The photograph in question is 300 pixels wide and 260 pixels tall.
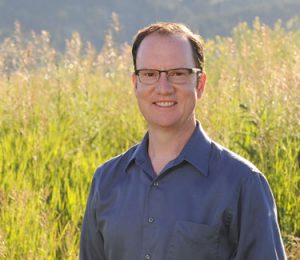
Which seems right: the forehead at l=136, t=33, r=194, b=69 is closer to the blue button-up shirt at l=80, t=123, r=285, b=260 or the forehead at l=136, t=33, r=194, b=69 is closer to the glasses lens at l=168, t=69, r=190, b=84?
the glasses lens at l=168, t=69, r=190, b=84

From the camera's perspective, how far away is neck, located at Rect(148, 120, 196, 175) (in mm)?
2996

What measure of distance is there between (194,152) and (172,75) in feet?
0.83

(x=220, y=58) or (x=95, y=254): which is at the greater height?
(x=220, y=58)

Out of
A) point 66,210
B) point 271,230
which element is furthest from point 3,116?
point 271,230

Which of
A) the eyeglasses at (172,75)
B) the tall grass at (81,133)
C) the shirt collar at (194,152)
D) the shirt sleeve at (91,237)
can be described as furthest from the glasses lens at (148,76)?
the tall grass at (81,133)

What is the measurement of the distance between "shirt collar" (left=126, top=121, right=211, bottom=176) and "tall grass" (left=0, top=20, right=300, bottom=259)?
1.25 metres

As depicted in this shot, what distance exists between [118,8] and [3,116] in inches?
894

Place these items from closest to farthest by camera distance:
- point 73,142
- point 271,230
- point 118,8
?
point 271,230
point 73,142
point 118,8

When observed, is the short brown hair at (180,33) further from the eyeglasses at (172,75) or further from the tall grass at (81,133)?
the tall grass at (81,133)

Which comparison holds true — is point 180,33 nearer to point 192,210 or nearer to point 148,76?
point 148,76

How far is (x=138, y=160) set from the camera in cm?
304

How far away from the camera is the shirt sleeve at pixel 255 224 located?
9.20 ft

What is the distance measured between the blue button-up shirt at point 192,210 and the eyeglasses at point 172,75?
0.19m

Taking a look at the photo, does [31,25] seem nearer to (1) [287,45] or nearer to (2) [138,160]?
(1) [287,45]
